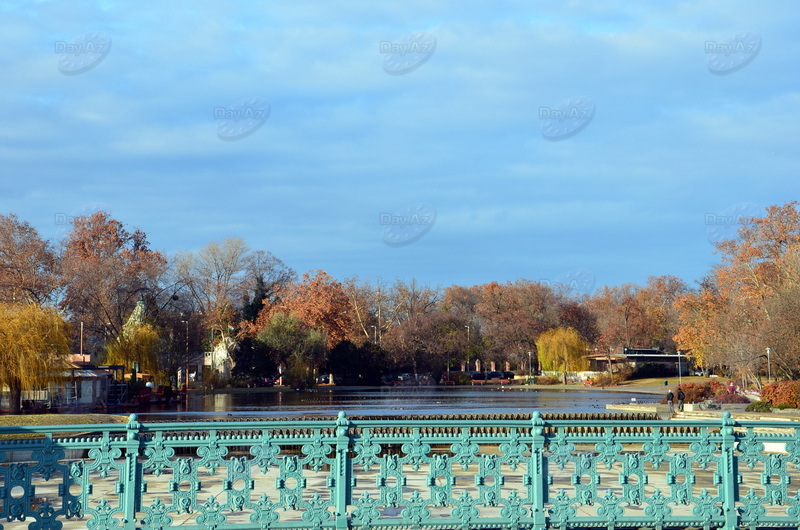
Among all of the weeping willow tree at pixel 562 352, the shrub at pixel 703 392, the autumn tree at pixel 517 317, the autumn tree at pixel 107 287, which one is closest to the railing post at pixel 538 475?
Result: the shrub at pixel 703 392

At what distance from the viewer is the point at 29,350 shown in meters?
33.4

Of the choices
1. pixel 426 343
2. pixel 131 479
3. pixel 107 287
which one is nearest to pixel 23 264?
pixel 107 287

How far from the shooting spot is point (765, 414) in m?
32.7

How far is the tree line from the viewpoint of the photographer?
149 ft

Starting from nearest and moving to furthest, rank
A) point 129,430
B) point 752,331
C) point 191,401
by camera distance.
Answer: point 129,430 < point 752,331 < point 191,401

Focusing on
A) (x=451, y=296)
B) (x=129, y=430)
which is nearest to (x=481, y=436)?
(x=129, y=430)

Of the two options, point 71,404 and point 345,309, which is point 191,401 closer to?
point 71,404

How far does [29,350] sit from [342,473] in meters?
29.1

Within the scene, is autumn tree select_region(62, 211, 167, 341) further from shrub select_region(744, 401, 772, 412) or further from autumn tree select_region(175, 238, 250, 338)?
shrub select_region(744, 401, 772, 412)

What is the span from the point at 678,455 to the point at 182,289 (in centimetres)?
7457

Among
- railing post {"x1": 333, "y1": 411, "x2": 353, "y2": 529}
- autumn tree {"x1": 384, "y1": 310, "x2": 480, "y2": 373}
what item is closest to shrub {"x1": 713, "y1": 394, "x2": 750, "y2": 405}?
railing post {"x1": 333, "y1": 411, "x2": 353, "y2": 529}

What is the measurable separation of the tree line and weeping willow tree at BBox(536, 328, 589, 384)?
17 cm

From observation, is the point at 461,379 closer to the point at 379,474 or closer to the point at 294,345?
the point at 294,345

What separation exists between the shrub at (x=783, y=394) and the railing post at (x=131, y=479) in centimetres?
3372
